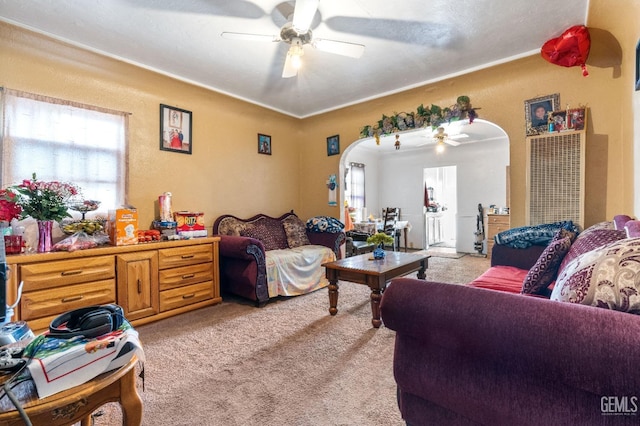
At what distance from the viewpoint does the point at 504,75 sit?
10.2ft

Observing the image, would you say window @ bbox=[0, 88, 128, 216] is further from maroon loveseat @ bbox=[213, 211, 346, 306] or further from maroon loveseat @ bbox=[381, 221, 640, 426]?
maroon loveseat @ bbox=[381, 221, 640, 426]

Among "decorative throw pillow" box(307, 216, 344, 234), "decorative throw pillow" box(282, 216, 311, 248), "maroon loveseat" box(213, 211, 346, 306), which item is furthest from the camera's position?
"decorative throw pillow" box(282, 216, 311, 248)

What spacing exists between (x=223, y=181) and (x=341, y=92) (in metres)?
2.00

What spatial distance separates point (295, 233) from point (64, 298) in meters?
2.65

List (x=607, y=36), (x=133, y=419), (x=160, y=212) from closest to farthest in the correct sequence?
(x=133, y=419), (x=607, y=36), (x=160, y=212)

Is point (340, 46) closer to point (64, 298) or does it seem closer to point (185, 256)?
point (185, 256)

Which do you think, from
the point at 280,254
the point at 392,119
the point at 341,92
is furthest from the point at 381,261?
the point at 341,92

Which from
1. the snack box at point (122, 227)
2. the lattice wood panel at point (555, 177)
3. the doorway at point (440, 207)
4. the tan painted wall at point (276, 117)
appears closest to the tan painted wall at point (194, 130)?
the tan painted wall at point (276, 117)

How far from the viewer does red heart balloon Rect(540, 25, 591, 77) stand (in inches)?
96.7

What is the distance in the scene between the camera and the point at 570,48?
251 centimetres

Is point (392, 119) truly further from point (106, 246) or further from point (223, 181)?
point (106, 246)

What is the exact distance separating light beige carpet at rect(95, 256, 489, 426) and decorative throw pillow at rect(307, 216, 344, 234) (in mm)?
1280

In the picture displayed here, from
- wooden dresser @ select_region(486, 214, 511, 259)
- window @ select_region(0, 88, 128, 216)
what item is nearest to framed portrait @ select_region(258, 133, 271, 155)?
window @ select_region(0, 88, 128, 216)

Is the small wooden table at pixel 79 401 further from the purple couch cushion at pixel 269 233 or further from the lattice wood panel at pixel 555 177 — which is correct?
the lattice wood panel at pixel 555 177
